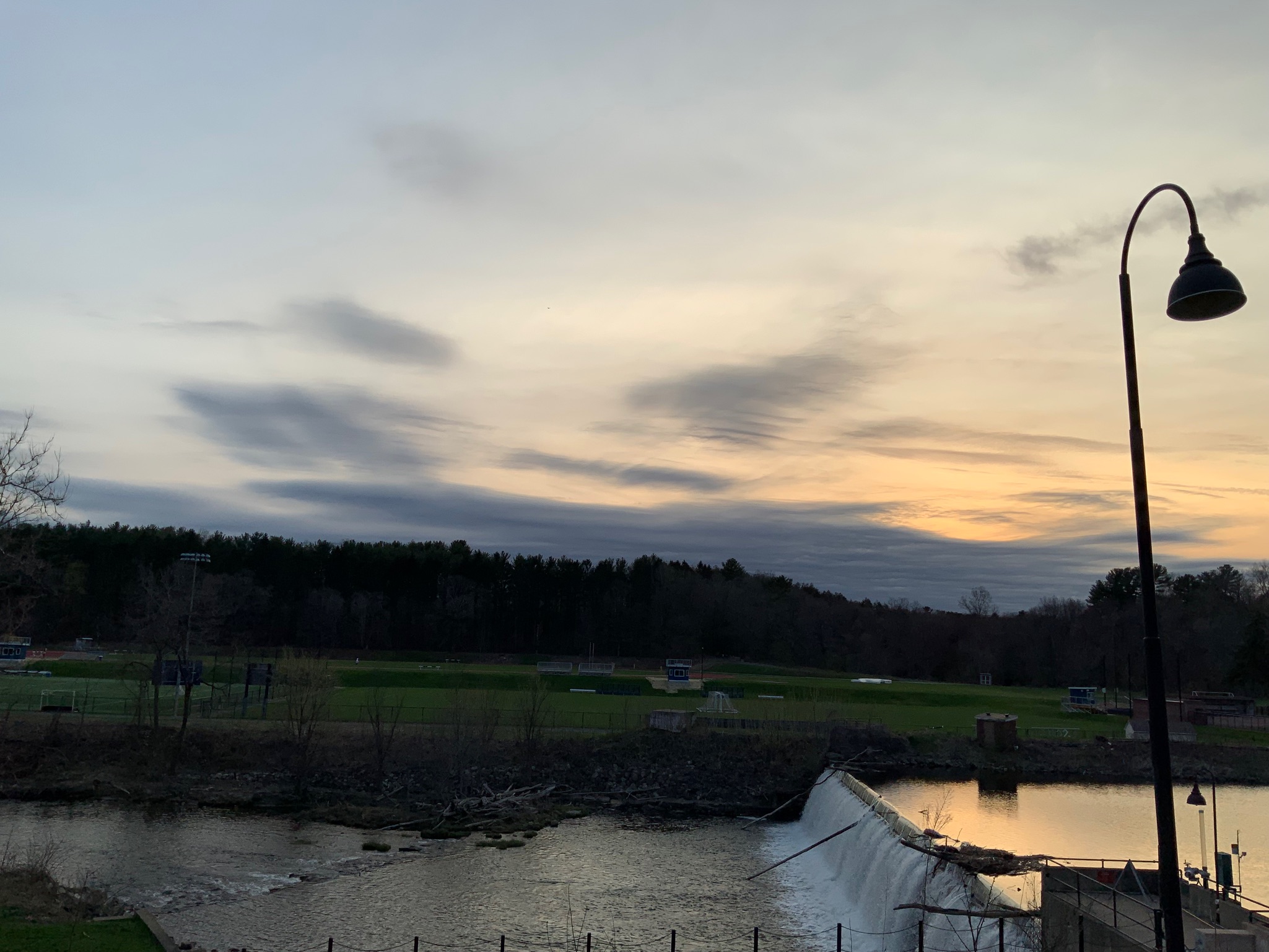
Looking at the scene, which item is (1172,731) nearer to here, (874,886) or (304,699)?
Answer: (874,886)

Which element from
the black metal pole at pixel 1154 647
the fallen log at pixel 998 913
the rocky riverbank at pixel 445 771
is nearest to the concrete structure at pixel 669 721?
the rocky riverbank at pixel 445 771

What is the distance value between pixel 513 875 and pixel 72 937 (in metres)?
17.3

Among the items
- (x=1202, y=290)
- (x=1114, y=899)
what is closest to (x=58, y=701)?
(x=1114, y=899)

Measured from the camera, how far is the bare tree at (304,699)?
172 ft

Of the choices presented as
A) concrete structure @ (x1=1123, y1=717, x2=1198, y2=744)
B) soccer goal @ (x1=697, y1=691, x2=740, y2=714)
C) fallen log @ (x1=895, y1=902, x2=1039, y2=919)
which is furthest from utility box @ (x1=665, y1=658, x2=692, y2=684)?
fallen log @ (x1=895, y1=902, x2=1039, y2=919)

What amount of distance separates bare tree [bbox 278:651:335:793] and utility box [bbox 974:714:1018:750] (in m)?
46.1

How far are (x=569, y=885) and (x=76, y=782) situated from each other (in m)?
31.8

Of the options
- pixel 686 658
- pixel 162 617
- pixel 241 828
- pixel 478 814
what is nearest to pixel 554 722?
pixel 478 814

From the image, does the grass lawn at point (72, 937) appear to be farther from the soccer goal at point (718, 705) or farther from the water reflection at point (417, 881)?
the soccer goal at point (718, 705)

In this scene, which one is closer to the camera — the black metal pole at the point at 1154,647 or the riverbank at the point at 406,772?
the black metal pole at the point at 1154,647

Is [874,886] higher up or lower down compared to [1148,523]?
lower down

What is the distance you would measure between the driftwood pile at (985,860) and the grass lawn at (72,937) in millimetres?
19459

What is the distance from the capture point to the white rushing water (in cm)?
2238

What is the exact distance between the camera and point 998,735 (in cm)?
6744
